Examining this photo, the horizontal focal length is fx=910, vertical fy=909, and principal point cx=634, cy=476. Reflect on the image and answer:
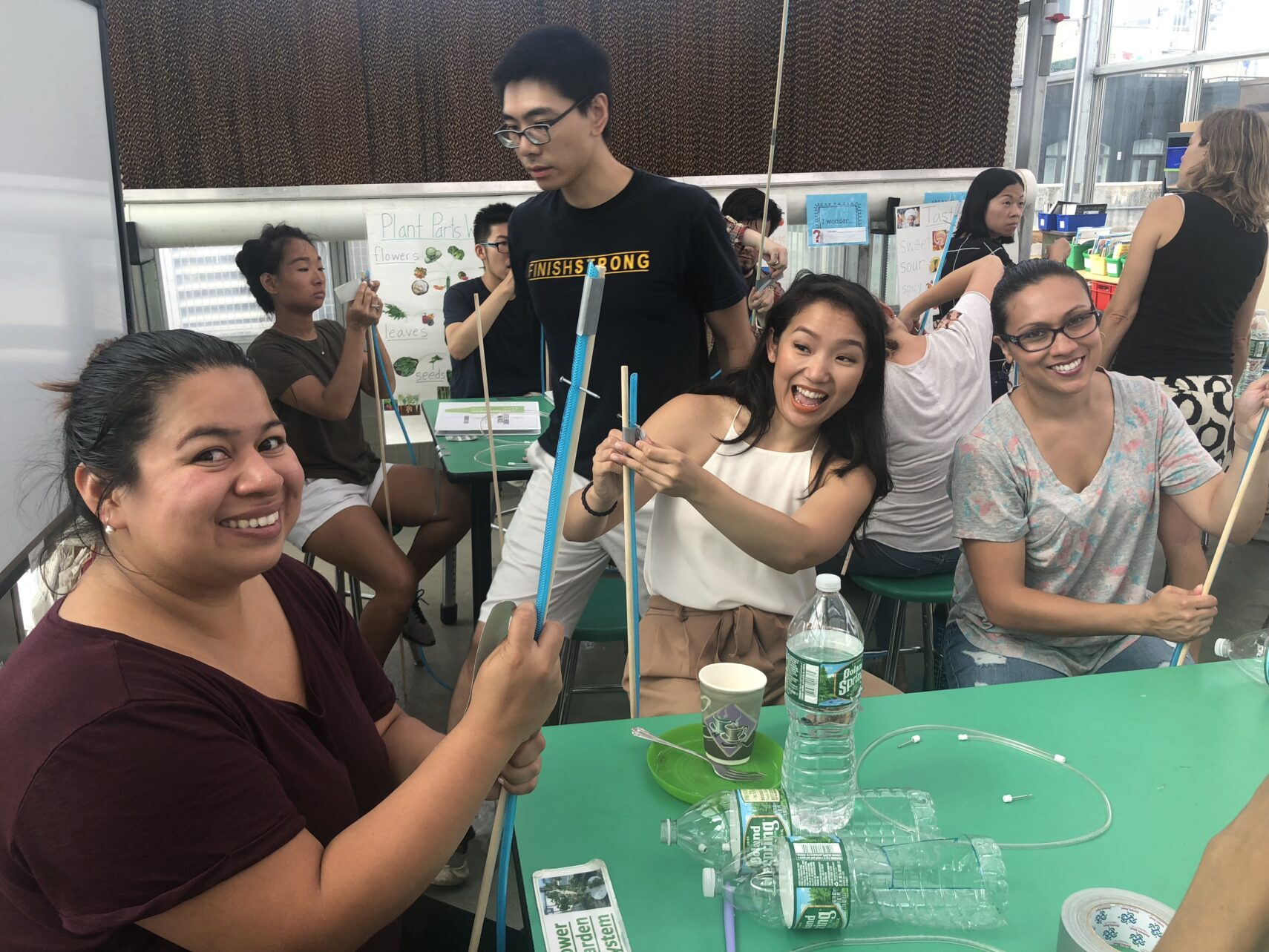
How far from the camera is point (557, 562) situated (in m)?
2.25

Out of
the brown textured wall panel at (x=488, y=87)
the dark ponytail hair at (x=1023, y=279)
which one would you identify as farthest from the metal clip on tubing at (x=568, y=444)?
the brown textured wall panel at (x=488, y=87)

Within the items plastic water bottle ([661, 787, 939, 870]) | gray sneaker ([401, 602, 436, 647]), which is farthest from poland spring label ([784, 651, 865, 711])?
gray sneaker ([401, 602, 436, 647])

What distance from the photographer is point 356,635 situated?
4.12ft

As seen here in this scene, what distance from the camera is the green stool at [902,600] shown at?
2.32 meters

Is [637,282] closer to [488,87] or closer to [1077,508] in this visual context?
[1077,508]

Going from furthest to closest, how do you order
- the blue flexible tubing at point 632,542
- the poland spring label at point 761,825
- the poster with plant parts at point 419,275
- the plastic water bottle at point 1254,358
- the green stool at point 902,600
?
1. the poster with plant parts at point 419,275
2. the plastic water bottle at point 1254,358
3. the green stool at point 902,600
4. the blue flexible tubing at point 632,542
5. the poland spring label at point 761,825

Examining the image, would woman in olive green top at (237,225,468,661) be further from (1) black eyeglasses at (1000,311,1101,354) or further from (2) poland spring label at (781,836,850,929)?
(2) poland spring label at (781,836,850,929)

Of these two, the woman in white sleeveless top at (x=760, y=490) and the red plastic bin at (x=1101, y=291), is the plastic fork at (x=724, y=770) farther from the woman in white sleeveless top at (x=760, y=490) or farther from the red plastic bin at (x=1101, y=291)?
the red plastic bin at (x=1101, y=291)

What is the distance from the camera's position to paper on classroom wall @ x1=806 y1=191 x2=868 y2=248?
4355 millimetres

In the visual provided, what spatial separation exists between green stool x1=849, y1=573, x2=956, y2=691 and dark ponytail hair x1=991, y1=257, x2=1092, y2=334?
72 cm

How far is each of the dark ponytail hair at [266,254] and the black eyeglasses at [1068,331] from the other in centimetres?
219

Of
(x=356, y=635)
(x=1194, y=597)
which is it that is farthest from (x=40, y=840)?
(x=1194, y=597)

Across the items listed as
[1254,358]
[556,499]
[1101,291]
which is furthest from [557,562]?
[1101,291]

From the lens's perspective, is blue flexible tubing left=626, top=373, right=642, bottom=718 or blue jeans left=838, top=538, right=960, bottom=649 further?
blue jeans left=838, top=538, right=960, bottom=649
